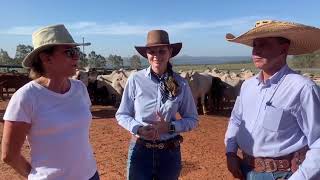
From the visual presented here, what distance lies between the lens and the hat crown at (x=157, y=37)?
3.70 meters

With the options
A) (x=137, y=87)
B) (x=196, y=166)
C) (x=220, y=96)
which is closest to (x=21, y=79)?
(x=220, y=96)

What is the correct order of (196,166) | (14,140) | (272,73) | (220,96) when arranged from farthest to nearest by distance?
(220,96) → (196,166) → (272,73) → (14,140)

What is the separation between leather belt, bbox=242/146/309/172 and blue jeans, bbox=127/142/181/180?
0.94 m

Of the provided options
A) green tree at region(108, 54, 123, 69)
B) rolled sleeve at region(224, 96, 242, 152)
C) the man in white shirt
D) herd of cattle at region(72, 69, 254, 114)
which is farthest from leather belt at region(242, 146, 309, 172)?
green tree at region(108, 54, 123, 69)

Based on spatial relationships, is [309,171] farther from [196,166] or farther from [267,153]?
[196,166]

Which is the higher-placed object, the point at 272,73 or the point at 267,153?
the point at 272,73

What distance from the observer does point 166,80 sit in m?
3.70

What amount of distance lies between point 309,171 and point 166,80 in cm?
154

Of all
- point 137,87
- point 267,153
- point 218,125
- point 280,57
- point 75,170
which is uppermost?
point 280,57

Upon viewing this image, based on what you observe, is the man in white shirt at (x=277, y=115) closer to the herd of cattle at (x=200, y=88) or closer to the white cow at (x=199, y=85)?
the herd of cattle at (x=200, y=88)

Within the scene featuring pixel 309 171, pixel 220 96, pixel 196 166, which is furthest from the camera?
pixel 220 96

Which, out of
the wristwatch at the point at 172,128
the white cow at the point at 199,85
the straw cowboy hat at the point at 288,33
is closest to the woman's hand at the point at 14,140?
the wristwatch at the point at 172,128

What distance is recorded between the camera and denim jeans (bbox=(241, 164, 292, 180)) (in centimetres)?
273

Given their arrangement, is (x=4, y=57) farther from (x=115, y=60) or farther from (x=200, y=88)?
(x=200, y=88)
